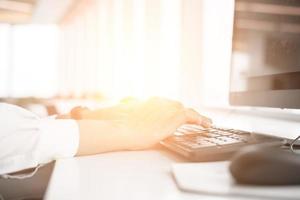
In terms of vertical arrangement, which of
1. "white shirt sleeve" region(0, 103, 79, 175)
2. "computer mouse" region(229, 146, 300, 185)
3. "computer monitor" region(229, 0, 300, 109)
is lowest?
"white shirt sleeve" region(0, 103, 79, 175)

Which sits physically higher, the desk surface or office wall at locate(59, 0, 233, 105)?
office wall at locate(59, 0, 233, 105)

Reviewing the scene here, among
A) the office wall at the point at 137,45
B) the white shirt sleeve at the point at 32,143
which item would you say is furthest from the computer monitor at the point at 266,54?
the office wall at the point at 137,45

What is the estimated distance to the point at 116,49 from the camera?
4.01 meters

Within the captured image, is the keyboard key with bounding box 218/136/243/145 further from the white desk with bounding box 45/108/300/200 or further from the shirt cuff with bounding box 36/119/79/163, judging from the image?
the shirt cuff with bounding box 36/119/79/163

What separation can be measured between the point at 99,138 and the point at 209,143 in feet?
0.61

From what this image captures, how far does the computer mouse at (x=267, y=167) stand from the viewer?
1.17 feet

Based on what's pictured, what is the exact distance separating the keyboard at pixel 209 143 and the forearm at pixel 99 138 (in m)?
0.08

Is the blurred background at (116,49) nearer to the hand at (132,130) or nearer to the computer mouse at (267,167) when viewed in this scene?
the hand at (132,130)

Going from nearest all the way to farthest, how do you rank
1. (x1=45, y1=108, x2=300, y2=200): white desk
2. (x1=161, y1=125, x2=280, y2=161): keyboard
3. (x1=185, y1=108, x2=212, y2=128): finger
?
(x1=45, y1=108, x2=300, y2=200): white desk, (x1=161, y1=125, x2=280, y2=161): keyboard, (x1=185, y1=108, x2=212, y2=128): finger

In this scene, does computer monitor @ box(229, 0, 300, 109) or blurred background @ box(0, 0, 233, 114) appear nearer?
computer monitor @ box(229, 0, 300, 109)

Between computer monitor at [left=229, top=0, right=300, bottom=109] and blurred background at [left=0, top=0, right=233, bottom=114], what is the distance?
767 mm

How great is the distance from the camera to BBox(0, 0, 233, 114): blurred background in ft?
5.98

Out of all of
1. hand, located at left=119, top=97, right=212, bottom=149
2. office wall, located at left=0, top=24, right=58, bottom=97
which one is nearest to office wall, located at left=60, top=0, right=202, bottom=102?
hand, located at left=119, top=97, right=212, bottom=149

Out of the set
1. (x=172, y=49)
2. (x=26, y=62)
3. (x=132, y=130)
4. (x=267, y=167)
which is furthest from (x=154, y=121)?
(x=26, y=62)
